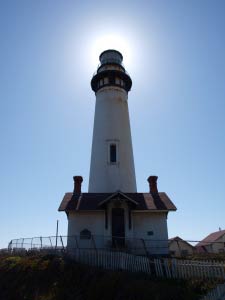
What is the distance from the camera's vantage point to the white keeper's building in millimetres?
15469

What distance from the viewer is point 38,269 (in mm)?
12648

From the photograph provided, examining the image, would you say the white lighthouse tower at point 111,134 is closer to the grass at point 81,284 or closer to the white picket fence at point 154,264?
the white picket fence at point 154,264

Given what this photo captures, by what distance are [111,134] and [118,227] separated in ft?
25.4

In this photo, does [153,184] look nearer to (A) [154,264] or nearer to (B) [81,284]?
(A) [154,264]

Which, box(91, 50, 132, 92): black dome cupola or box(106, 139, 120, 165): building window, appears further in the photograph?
box(91, 50, 132, 92): black dome cupola

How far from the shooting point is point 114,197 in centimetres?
1545

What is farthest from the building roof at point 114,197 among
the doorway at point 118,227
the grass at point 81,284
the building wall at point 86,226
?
the grass at point 81,284

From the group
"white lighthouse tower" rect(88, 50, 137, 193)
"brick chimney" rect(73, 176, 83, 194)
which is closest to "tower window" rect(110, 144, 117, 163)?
"white lighthouse tower" rect(88, 50, 137, 193)

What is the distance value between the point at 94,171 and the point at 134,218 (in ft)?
17.4

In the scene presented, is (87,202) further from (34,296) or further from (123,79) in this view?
(123,79)

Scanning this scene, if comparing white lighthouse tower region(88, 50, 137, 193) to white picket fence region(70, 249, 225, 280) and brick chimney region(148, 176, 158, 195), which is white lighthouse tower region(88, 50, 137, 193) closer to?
brick chimney region(148, 176, 158, 195)

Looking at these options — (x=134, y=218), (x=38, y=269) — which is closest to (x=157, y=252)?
(x=134, y=218)

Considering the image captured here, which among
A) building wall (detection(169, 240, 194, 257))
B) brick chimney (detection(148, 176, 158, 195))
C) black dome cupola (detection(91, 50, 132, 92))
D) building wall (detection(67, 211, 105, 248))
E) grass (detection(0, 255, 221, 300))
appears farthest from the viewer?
black dome cupola (detection(91, 50, 132, 92))

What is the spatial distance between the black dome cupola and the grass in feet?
50.1
